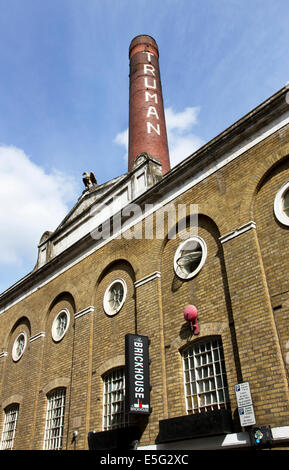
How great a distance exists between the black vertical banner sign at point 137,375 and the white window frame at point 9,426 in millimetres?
7072

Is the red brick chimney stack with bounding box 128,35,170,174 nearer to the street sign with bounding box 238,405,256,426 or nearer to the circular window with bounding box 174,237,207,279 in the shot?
the circular window with bounding box 174,237,207,279

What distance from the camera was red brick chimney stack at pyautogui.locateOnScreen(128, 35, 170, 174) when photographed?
788 inches

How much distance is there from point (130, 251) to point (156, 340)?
311 cm

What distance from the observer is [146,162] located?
45.0 feet

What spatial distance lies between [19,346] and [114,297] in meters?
6.15

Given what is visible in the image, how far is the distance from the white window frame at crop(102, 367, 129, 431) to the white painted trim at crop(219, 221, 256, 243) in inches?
181

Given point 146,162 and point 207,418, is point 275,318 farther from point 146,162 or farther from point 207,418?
point 146,162

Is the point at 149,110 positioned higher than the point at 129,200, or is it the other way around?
the point at 149,110

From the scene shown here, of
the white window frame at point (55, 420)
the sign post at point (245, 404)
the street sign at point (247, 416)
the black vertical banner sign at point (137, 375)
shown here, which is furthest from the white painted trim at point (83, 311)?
the street sign at point (247, 416)

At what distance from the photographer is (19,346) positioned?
17.0m

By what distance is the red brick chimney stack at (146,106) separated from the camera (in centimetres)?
2002

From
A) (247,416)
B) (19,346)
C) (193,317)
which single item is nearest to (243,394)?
(247,416)
